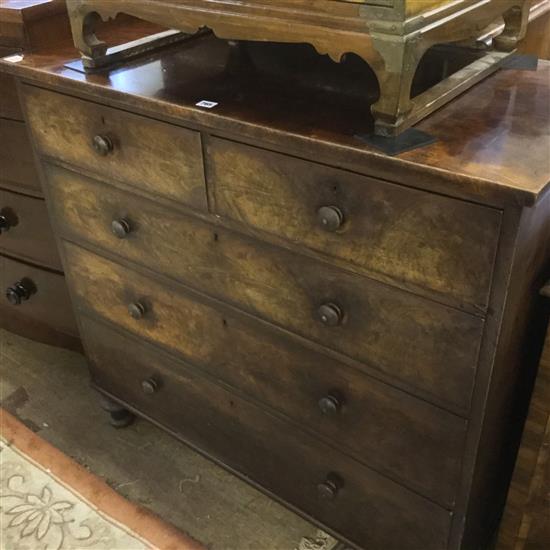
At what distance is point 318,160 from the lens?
0.97m

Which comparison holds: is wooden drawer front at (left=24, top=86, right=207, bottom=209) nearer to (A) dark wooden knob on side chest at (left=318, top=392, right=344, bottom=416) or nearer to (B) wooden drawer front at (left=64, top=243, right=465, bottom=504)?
(B) wooden drawer front at (left=64, top=243, right=465, bottom=504)

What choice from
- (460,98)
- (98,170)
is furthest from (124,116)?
(460,98)

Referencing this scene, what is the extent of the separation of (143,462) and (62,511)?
0.74 ft

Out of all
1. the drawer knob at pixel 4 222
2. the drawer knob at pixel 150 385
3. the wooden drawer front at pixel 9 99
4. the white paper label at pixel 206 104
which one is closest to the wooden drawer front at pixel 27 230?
the drawer knob at pixel 4 222

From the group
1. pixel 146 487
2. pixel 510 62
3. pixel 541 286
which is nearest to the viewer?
pixel 541 286

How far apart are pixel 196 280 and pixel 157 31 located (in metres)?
0.56

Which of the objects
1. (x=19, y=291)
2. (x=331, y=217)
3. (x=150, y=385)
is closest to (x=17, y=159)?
(x=19, y=291)

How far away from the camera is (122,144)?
1.24 metres

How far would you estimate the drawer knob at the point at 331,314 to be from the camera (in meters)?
1.07

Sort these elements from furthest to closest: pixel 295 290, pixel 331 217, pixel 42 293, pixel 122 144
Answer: pixel 42 293
pixel 122 144
pixel 295 290
pixel 331 217

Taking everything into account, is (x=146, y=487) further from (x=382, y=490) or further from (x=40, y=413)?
(x=382, y=490)

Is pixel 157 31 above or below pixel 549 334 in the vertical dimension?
above

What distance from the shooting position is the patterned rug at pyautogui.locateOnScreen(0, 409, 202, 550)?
154 cm

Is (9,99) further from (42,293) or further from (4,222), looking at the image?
(42,293)
